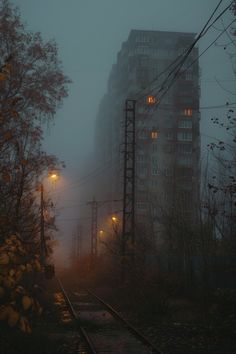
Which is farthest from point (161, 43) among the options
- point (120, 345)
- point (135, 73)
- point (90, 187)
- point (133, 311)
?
point (120, 345)

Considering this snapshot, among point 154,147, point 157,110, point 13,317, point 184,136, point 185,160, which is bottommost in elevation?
point 13,317

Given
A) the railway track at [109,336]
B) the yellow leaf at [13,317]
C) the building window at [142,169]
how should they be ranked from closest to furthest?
1. the yellow leaf at [13,317]
2. the railway track at [109,336]
3. the building window at [142,169]

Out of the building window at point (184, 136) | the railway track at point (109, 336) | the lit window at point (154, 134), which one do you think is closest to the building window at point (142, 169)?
the lit window at point (154, 134)

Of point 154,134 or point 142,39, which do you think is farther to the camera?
point 142,39

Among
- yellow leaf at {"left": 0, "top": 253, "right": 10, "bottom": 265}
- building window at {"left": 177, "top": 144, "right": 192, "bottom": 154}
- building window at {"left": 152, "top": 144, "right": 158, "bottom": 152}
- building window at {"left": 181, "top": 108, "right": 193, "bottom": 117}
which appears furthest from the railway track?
building window at {"left": 181, "top": 108, "right": 193, "bottom": 117}

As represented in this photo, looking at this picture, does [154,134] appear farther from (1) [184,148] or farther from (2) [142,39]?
(2) [142,39]

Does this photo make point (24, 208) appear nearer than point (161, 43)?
Yes

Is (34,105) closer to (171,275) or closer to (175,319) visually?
(175,319)

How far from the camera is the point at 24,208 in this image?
25.1 meters

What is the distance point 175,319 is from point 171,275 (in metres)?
10.0

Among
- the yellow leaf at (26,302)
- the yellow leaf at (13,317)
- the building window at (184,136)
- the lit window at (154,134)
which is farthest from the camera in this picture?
the building window at (184,136)

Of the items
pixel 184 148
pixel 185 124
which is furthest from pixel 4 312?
pixel 185 124

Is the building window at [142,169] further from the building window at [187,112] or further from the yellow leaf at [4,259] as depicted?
the yellow leaf at [4,259]

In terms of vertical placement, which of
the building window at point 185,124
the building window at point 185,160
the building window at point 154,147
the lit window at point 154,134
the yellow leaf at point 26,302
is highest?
the building window at point 185,124
